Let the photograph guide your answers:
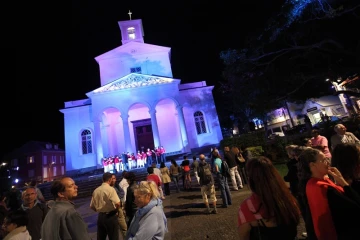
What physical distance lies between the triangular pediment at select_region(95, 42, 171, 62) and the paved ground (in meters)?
21.7

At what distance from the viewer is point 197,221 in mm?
5828

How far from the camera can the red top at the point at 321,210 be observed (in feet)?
6.00

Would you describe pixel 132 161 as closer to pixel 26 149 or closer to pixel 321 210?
pixel 321 210

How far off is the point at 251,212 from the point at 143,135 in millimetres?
22901

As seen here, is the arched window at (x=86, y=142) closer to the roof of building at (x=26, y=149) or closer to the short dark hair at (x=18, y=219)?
the short dark hair at (x=18, y=219)

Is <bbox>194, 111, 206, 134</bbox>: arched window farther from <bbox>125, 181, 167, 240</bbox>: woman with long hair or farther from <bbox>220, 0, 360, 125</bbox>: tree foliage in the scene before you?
<bbox>125, 181, 167, 240</bbox>: woman with long hair

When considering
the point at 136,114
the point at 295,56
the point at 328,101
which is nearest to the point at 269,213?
the point at 295,56

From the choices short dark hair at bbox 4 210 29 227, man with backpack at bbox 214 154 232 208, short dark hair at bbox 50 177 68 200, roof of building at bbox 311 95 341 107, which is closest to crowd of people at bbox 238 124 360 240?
short dark hair at bbox 50 177 68 200

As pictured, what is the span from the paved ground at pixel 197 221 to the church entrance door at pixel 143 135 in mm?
15542

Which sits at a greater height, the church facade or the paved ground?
the church facade

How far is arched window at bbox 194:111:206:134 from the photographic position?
23.4 metres

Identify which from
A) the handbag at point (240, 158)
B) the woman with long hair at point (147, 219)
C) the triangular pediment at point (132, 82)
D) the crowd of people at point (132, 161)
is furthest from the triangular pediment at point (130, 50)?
the woman with long hair at point (147, 219)

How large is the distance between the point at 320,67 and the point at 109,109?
19.8m

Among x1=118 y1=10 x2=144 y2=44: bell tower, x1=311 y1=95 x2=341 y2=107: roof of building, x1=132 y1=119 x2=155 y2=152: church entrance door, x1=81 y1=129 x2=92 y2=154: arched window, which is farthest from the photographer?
x1=311 y1=95 x2=341 y2=107: roof of building
